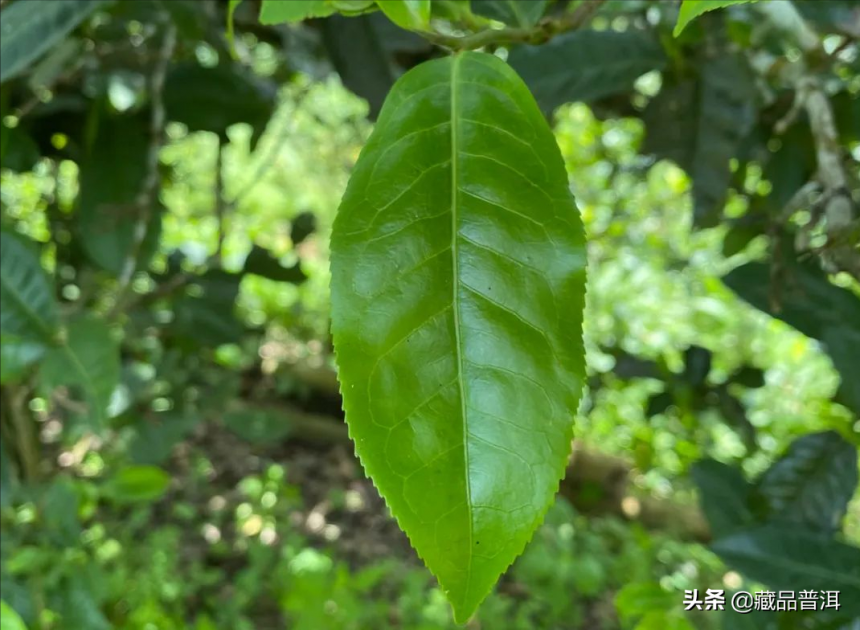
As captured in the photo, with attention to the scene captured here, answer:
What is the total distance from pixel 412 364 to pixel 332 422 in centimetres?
222

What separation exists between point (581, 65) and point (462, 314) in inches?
18.4

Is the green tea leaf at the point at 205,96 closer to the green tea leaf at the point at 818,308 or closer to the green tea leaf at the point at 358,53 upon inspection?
the green tea leaf at the point at 358,53

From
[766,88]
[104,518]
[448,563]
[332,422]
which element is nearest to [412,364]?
[448,563]

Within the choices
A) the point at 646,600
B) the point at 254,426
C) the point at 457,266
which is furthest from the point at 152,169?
the point at 254,426

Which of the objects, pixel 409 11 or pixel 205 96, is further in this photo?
pixel 205 96

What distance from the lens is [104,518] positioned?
6.36 feet

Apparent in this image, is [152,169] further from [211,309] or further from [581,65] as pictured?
[581,65]

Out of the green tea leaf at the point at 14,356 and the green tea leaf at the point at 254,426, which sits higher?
the green tea leaf at the point at 14,356

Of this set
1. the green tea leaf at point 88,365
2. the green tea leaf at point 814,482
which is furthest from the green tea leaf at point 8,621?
the green tea leaf at point 814,482

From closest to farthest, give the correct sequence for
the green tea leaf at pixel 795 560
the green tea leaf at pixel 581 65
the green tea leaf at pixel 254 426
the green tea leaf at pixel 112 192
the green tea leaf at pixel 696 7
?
1. the green tea leaf at pixel 696 7
2. the green tea leaf at pixel 795 560
3. the green tea leaf at pixel 581 65
4. the green tea leaf at pixel 112 192
5. the green tea leaf at pixel 254 426

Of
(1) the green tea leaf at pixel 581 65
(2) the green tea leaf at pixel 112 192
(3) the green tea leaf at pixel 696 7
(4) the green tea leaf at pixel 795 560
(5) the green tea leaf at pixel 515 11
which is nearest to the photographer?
(3) the green tea leaf at pixel 696 7

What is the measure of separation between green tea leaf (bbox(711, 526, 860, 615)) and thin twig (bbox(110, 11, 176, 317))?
2.40ft

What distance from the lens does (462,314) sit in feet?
1.30

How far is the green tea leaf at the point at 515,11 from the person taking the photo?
48 cm
